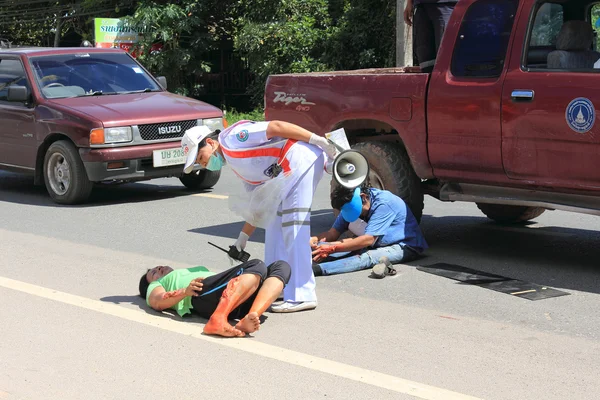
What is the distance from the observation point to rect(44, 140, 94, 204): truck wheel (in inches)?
412

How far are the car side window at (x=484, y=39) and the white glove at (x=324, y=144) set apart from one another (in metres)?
1.68

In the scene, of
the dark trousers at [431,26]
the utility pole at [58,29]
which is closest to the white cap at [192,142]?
the dark trousers at [431,26]

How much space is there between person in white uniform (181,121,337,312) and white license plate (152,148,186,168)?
14.3ft

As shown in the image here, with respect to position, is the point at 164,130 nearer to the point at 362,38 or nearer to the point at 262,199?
the point at 262,199

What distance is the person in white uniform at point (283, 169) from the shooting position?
6016mm

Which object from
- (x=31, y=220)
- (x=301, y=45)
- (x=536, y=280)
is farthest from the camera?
(x=301, y=45)

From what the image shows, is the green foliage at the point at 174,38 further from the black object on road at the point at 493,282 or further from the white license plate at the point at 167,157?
the black object on road at the point at 493,282

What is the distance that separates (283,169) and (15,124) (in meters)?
6.21

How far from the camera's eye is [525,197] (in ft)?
22.8

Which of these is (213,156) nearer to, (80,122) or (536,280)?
(536,280)

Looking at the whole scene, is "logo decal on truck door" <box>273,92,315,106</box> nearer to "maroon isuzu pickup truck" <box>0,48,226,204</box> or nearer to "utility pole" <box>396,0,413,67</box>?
"maroon isuzu pickup truck" <box>0,48,226,204</box>

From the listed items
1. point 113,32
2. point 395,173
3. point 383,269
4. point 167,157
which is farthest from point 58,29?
point 383,269

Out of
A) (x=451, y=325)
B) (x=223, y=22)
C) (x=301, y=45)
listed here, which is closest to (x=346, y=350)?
(x=451, y=325)

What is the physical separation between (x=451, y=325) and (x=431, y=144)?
211 centimetres
